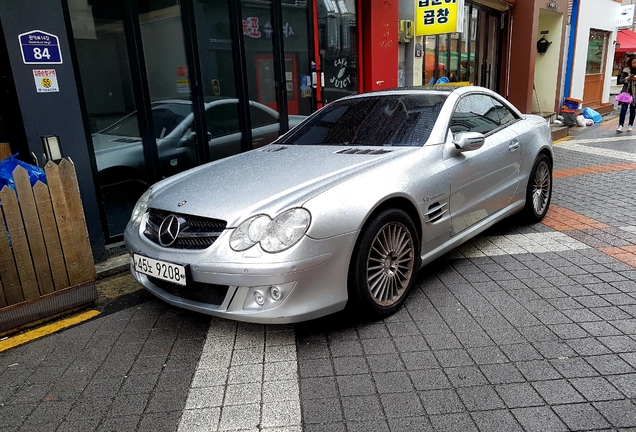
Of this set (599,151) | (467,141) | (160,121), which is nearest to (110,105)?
(160,121)

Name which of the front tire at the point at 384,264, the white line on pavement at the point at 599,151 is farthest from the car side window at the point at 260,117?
the white line on pavement at the point at 599,151

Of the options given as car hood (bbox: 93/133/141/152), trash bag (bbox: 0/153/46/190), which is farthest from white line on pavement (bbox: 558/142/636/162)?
trash bag (bbox: 0/153/46/190)

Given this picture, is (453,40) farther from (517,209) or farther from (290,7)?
(517,209)

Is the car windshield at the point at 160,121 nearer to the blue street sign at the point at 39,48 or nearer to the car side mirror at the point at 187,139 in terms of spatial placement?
the car side mirror at the point at 187,139

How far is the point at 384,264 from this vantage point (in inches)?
126

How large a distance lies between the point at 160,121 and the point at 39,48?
1.63 m

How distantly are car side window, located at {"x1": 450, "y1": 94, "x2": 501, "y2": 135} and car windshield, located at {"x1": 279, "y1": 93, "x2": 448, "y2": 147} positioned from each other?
0.19 meters

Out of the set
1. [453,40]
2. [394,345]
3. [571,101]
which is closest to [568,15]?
[571,101]

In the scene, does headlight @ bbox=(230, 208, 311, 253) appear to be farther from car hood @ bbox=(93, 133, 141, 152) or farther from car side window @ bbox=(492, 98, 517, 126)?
car hood @ bbox=(93, 133, 141, 152)

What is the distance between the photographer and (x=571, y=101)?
14.4 meters

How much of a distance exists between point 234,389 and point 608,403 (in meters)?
1.92

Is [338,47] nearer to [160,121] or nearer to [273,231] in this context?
[160,121]

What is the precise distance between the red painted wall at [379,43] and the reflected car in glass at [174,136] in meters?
2.38

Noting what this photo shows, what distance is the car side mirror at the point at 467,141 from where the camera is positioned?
3641 mm
